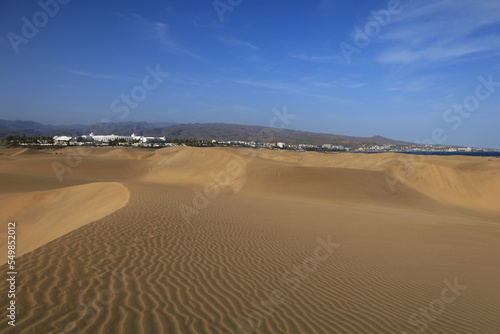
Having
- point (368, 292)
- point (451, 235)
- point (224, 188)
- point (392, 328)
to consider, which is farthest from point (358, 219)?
point (224, 188)

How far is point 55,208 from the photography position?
1659 cm

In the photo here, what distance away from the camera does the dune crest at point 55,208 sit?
13.0 m

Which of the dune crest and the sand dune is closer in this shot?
the sand dune

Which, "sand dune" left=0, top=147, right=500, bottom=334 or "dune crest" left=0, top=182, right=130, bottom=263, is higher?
"sand dune" left=0, top=147, right=500, bottom=334

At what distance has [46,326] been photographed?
365 centimetres

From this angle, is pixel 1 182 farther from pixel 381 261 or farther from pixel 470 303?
pixel 470 303

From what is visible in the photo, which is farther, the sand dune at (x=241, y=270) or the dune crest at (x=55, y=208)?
the dune crest at (x=55, y=208)

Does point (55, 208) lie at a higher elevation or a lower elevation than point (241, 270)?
lower

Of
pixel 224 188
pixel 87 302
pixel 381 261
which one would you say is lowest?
pixel 224 188

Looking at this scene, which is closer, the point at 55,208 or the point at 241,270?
the point at 241,270

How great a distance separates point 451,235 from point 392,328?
980cm

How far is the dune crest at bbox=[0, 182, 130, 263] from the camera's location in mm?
12989

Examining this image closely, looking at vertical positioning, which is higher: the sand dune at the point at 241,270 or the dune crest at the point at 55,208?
the sand dune at the point at 241,270

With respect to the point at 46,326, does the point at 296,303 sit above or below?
below
